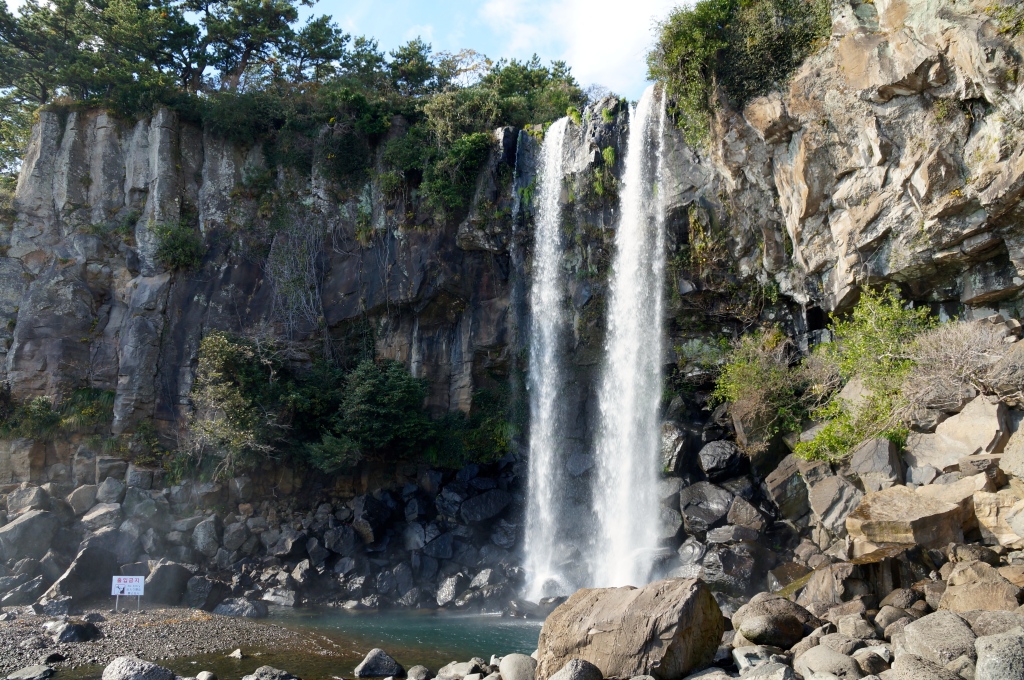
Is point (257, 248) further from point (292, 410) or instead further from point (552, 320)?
point (552, 320)

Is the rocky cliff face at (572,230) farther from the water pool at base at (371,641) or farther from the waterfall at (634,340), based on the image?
the water pool at base at (371,641)

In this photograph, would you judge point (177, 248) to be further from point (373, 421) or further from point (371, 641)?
point (371, 641)

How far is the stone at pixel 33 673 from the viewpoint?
Result: 9.57 m

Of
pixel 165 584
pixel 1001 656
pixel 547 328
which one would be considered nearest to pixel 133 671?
pixel 165 584

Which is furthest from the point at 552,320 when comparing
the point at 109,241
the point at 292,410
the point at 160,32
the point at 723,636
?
the point at 160,32

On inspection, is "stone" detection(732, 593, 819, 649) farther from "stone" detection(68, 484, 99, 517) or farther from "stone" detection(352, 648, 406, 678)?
"stone" detection(68, 484, 99, 517)

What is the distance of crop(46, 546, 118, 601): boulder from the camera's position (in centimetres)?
1505

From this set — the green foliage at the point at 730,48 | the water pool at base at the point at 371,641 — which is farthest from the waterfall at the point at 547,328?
the water pool at base at the point at 371,641

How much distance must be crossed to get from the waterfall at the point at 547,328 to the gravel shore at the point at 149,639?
827 centimetres

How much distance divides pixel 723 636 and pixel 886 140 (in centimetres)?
1015

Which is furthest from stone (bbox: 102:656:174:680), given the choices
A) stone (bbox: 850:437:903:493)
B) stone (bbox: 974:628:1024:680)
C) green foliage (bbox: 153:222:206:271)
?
green foliage (bbox: 153:222:206:271)

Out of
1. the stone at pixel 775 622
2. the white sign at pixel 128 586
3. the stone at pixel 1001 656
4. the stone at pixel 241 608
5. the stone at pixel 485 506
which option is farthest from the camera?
the stone at pixel 485 506

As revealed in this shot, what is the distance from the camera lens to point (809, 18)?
15.9 meters

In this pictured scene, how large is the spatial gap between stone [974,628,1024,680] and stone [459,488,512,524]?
12.7 metres
